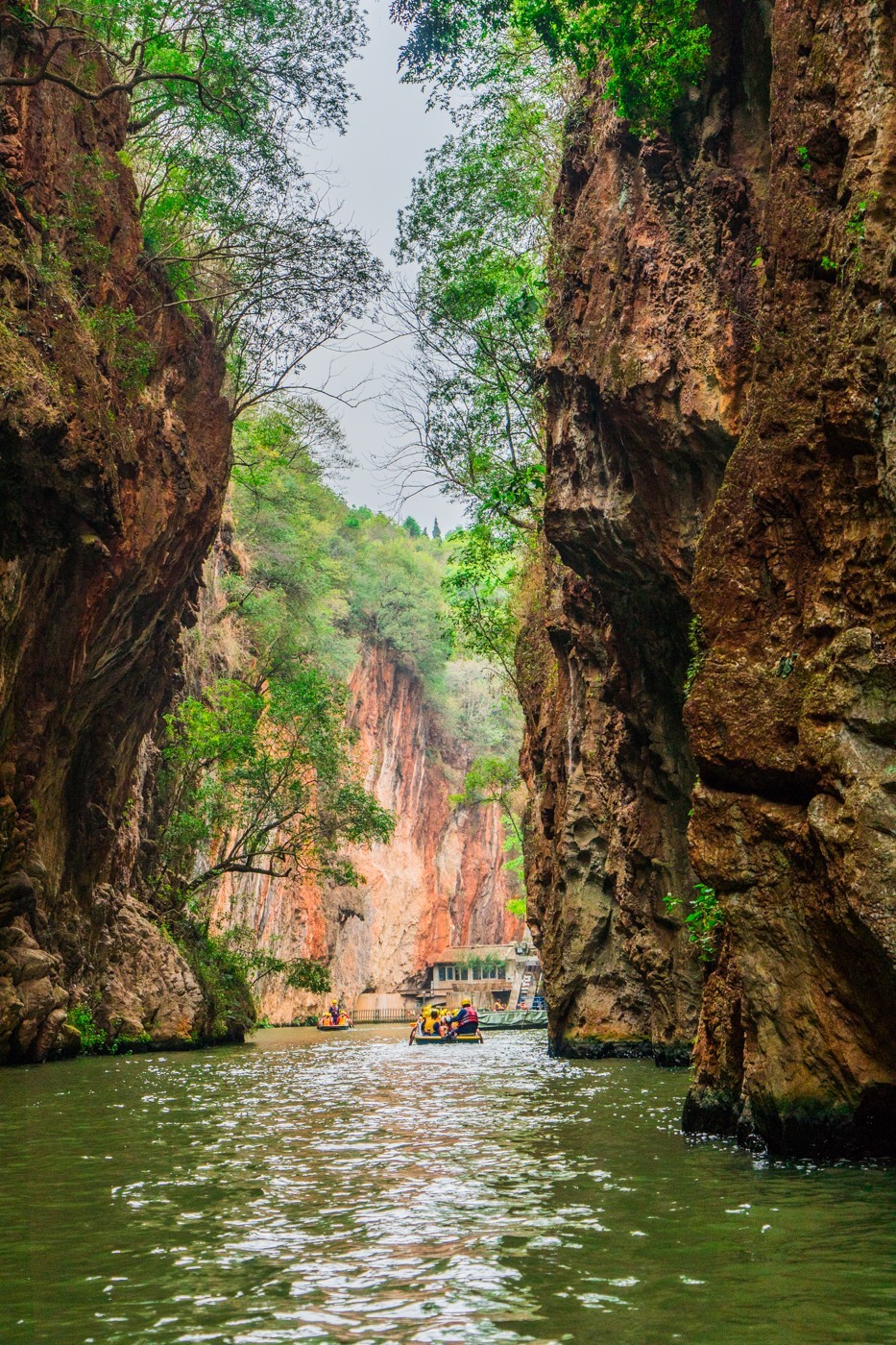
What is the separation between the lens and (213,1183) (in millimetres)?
7035

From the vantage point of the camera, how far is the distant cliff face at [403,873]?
54188 millimetres

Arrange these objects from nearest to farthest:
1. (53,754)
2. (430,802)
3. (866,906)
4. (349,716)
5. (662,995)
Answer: (866,906) → (662,995) → (53,754) → (349,716) → (430,802)

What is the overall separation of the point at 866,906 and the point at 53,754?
15736 millimetres

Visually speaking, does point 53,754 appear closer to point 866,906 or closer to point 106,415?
point 106,415

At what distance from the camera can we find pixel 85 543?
53.7 ft

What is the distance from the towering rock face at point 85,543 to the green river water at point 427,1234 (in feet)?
25.1

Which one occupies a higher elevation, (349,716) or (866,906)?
(349,716)

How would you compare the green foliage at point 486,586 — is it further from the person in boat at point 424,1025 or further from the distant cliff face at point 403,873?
the distant cliff face at point 403,873

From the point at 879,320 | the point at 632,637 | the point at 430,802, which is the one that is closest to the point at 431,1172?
the point at 879,320

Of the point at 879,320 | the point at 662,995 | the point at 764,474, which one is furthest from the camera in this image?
the point at 662,995

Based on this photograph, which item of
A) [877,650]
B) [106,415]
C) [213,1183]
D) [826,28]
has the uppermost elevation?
[106,415]

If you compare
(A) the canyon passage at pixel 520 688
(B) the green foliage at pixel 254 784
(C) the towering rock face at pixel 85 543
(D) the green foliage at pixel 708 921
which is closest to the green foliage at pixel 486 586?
(A) the canyon passage at pixel 520 688

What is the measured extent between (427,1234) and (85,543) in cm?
1290

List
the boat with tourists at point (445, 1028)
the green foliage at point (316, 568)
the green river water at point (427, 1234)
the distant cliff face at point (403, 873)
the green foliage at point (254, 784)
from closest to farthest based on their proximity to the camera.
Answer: the green river water at point (427, 1234) < the green foliage at point (254, 784) < the boat with tourists at point (445, 1028) < the green foliage at point (316, 568) < the distant cliff face at point (403, 873)
